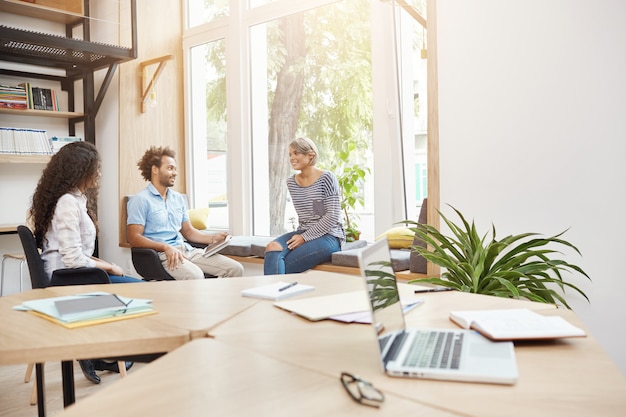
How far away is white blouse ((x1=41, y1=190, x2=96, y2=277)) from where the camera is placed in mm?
2824

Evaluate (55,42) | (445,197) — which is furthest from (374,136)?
(55,42)

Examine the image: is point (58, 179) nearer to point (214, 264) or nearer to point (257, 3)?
point (214, 264)

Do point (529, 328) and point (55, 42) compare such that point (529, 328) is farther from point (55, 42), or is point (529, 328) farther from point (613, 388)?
point (55, 42)

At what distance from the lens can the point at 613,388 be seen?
1.08 metres

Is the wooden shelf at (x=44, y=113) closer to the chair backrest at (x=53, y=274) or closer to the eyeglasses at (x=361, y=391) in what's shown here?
the chair backrest at (x=53, y=274)

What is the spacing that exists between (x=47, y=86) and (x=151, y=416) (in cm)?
536

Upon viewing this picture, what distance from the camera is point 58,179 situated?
2.94 m

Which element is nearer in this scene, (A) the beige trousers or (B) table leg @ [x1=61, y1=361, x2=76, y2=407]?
(B) table leg @ [x1=61, y1=361, x2=76, y2=407]

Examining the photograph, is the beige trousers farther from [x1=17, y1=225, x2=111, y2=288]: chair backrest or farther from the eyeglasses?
the eyeglasses

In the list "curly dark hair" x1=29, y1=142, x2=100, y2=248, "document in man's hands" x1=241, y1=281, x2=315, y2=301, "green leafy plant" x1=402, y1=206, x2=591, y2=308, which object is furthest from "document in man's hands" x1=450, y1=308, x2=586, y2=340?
"curly dark hair" x1=29, y1=142, x2=100, y2=248

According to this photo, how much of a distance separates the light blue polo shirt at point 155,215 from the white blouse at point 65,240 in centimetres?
82

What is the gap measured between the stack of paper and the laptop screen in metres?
0.74

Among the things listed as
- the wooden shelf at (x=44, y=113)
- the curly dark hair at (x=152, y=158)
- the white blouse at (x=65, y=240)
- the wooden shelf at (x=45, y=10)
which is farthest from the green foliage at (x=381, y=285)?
the wooden shelf at (x=45, y=10)

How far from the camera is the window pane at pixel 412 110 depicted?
4.23 metres
